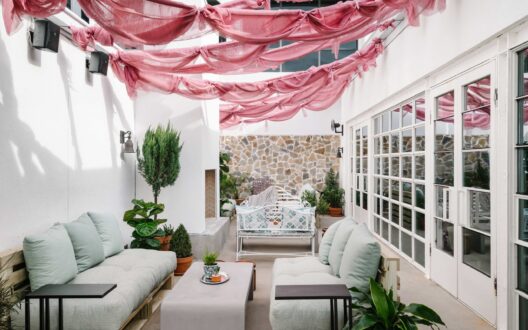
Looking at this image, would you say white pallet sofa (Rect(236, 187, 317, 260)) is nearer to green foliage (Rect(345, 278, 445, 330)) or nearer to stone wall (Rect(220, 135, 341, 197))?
green foliage (Rect(345, 278, 445, 330))

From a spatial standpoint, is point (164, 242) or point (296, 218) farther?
point (296, 218)

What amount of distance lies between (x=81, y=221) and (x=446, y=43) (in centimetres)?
402

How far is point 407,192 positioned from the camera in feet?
16.5

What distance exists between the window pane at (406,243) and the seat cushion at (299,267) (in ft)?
5.94

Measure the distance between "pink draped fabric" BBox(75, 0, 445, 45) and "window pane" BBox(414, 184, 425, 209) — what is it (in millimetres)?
2070

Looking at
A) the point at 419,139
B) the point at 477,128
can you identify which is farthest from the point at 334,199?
the point at 477,128

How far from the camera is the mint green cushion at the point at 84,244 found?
3479 millimetres

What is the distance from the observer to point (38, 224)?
3.51 metres

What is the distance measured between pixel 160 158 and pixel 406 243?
3.52m

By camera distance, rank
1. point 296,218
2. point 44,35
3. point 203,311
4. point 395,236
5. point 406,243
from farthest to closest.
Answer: point 395,236 < point 296,218 < point 406,243 < point 44,35 < point 203,311

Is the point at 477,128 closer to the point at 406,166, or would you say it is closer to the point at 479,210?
the point at 479,210

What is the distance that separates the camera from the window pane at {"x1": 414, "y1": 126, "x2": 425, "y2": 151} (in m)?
4.63

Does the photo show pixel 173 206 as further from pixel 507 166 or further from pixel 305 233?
pixel 507 166

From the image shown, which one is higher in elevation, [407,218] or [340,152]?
[340,152]
